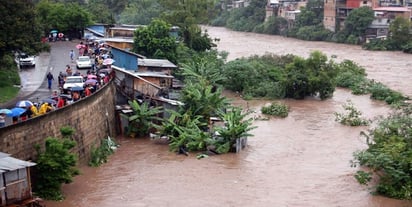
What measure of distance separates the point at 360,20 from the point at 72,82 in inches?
1620

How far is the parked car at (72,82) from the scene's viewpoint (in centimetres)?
2219

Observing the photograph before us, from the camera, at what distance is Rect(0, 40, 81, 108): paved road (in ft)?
71.4

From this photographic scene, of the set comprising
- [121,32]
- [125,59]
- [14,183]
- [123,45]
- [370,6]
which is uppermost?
[370,6]

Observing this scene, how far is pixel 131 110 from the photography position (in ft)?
80.4

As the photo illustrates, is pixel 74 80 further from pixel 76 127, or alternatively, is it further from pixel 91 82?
pixel 76 127

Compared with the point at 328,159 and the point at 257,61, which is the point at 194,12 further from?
the point at 328,159

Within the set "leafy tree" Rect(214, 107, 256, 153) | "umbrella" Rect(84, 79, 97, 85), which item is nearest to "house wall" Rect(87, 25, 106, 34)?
"umbrella" Rect(84, 79, 97, 85)

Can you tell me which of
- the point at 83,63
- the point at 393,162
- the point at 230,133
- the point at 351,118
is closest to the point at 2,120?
the point at 230,133

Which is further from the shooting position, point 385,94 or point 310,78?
point 385,94

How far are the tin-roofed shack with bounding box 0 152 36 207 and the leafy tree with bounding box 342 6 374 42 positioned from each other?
48.9 m

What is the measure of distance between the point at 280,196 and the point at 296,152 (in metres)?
5.17

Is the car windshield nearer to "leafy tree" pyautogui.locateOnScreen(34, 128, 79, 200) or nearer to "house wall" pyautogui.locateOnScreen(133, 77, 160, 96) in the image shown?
"house wall" pyautogui.locateOnScreen(133, 77, 160, 96)

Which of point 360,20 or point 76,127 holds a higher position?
point 360,20

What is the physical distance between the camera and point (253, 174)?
19969 millimetres
